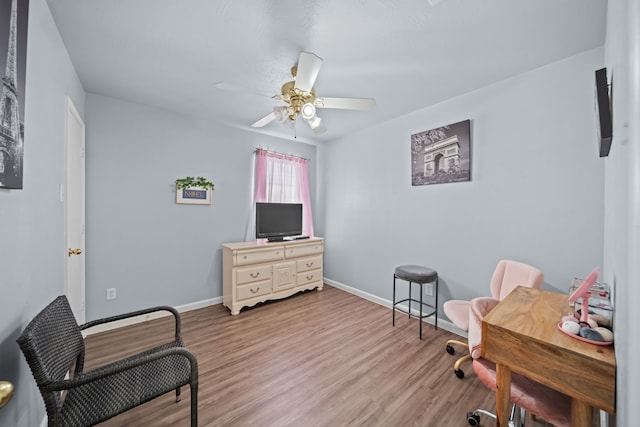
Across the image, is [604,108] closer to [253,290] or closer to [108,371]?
[108,371]

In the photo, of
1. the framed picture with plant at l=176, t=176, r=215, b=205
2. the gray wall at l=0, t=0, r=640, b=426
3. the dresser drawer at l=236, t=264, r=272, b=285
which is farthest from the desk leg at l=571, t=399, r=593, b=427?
the framed picture with plant at l=176, t=176, r=215, b=205

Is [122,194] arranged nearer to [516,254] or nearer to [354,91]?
[354,91]

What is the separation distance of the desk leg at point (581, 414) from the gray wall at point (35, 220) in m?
2.28

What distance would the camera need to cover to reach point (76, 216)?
91.4 inches

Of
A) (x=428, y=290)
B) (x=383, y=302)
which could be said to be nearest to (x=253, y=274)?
(x=383, y=302)

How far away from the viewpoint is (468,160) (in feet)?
8.19

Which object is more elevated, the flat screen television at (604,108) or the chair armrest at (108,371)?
the flat screen television at (604,108)

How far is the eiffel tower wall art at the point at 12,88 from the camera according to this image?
92 centimetres

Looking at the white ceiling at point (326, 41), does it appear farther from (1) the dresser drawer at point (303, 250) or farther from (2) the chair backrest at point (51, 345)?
(1) the dresser drawer at point (303, 250)

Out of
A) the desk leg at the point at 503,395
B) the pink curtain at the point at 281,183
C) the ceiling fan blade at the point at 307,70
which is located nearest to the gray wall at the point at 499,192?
the pink curtain at the point at 281,183

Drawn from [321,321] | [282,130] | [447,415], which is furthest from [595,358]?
[282,130]

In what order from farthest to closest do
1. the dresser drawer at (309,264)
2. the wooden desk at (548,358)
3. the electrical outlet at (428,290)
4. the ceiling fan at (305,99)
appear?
the dresser drawer at (309,264) < the electrical outlet at (428,290) < the ceiling fan at (305,99) < the wooden desk at (548,358)

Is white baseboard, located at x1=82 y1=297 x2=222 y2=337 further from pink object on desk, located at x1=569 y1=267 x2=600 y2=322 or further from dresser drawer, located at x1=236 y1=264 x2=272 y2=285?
pink object on desk, located at x1=569 y1=267 x2=600 y2=322

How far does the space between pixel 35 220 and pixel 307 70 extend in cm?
181
